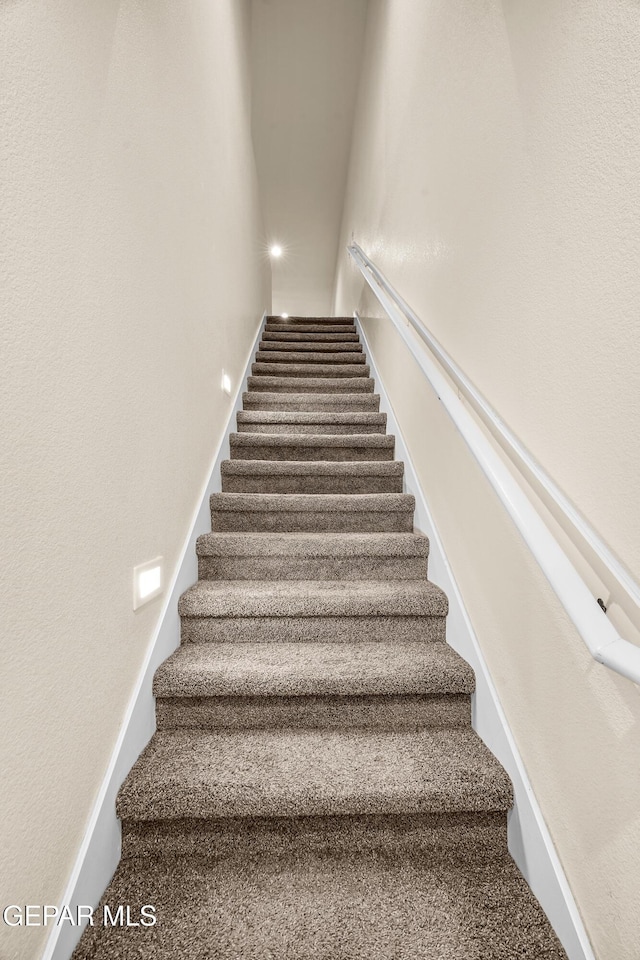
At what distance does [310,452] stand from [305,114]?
15.0 ft

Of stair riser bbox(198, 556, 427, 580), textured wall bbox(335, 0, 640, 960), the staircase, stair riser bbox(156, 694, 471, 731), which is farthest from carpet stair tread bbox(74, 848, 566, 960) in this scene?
stair riser bbox(198, 556, 427, 580)

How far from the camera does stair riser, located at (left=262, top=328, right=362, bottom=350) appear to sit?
413cm

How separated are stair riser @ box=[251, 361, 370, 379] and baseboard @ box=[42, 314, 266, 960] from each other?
1963 millimetres

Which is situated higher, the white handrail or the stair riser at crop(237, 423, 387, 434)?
the stair riser at crop(237, 423, 387, 434)

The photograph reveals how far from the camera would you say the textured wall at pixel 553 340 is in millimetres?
786

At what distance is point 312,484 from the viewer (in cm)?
217

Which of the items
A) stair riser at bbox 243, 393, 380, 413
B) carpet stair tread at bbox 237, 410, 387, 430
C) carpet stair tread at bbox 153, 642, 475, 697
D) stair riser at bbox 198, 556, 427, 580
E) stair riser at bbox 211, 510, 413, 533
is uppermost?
stair riser at bbox 243, 393, 380, 413

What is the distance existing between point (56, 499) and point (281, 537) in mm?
1003

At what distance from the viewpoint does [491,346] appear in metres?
1.31

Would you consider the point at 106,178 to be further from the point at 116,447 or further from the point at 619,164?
the point at 619,164

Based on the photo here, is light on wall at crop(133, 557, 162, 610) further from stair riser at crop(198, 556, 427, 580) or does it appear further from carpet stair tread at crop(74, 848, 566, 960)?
carpet stair tread at crop(74, 848, 566, 960)

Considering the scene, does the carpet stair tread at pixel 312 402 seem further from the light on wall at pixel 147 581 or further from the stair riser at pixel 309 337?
the light on wall at pixel 147 581

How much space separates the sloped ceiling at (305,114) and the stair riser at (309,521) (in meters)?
4.49

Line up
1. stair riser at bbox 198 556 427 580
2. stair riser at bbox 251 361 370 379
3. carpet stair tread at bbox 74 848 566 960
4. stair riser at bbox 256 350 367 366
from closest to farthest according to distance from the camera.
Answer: carpet stair tread at bbox 74 848 566 960 < stair riser at bbox 198 556 427 580 < stair riser at bbox 251 361 370 379 < stair riser at bbox 256 350 367 366
